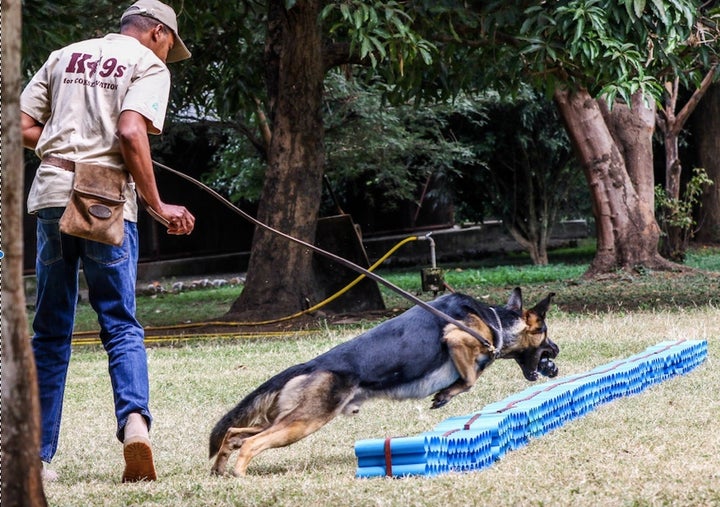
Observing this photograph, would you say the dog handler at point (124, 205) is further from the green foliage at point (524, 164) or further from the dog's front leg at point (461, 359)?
the green foliage at point (524, 164)

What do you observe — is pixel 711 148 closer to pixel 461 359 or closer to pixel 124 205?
pixel 461 359

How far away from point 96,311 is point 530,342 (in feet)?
7.81

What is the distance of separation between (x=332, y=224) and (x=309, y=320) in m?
1.36

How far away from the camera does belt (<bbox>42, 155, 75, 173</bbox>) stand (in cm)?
473

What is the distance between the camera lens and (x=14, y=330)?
2.86m

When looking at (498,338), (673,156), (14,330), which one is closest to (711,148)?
(673,156)

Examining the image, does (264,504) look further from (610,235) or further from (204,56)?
(610,235)

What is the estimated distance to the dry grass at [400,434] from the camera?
13.6 ft

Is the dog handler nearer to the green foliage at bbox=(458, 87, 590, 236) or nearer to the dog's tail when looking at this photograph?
the dog's tail

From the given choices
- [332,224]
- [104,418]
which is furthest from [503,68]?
[104,418]

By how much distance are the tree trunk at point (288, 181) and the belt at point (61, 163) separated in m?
7.72

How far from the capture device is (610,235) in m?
15.8

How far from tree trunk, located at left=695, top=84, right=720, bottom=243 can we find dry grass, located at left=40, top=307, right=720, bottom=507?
14.3 meters

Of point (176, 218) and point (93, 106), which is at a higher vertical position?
point (93, 106)
